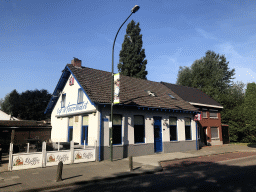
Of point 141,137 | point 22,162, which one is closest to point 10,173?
point 22,162

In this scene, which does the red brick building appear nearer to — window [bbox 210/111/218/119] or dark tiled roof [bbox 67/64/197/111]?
window [bbox 210/111/218/119]

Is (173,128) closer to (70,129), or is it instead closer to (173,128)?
(173,128)

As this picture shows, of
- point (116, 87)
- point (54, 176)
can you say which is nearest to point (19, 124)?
point (116, 87)

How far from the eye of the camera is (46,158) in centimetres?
1123

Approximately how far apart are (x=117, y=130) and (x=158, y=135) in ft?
15.1

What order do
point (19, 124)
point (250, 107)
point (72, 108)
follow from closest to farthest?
point (72, 108)
point (19, 124)
point (250, 107)

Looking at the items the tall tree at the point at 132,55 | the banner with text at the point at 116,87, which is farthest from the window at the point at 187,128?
the tall tree at the point at 132,55

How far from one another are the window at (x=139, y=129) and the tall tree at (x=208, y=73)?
31.6 metres

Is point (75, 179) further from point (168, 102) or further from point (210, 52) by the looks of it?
point (210, 52)

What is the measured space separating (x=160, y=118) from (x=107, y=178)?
9916 millimetres

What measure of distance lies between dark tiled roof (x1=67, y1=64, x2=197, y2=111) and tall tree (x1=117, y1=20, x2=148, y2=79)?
1625 centimetres

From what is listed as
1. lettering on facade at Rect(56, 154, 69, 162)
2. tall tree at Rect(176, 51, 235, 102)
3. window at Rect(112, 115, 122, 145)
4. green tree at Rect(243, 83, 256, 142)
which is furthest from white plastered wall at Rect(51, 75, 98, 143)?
tall tree at Rect(176, 51, 235, 102)

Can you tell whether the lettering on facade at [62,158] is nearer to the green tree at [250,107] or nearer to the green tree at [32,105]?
the green tree at [250,107]

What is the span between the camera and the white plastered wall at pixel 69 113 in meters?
15.7
